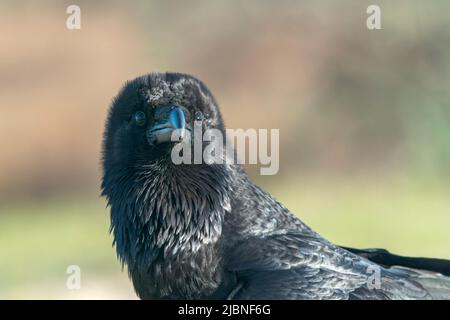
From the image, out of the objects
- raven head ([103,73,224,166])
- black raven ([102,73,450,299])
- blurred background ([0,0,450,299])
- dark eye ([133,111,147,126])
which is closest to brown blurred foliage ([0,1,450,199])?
blurred background ([0,0,450,299])

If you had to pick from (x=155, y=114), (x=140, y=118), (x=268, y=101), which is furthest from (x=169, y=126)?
(x=268, y=101)

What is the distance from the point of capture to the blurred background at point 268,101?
1118cm

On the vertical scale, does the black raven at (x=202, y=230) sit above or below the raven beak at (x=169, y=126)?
below

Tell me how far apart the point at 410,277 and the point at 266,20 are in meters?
7.83

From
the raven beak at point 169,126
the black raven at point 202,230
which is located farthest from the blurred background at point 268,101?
the raven beak at point 169,126

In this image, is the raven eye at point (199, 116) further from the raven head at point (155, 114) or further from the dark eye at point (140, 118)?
the dark eye at point (140, 118)

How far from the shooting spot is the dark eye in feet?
18.4

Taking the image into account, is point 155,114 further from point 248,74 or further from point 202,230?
point 248,74

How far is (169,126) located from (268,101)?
277 inches

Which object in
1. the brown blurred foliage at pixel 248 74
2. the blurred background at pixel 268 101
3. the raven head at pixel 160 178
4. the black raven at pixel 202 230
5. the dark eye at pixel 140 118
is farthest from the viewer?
the brown blurred foliage at pixel 248 74

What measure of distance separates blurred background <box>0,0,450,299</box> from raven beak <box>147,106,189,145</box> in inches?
200

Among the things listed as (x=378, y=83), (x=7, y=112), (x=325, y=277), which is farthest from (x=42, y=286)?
(x=378, y=83)

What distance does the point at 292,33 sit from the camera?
506 inches

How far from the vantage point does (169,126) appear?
17.8 ft
